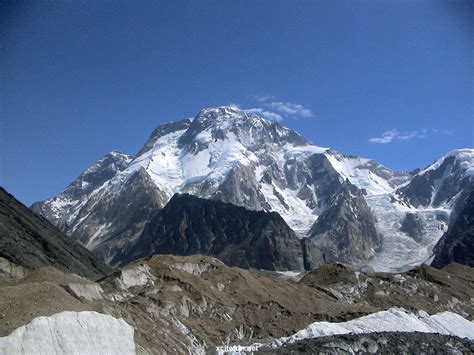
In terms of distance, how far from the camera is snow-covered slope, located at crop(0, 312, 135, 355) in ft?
164

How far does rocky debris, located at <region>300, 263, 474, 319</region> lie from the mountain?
5490 cm

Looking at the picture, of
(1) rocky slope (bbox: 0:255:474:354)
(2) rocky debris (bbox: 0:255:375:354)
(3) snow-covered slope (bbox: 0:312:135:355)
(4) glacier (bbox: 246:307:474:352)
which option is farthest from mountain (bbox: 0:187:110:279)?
(3) snow-covered slope (bbox: 0:312:135:355)

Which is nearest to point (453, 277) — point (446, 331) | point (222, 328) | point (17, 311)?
point (446, 331)

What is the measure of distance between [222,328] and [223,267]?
80.6ft

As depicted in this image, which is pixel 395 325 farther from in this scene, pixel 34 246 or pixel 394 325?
pixel 34 246

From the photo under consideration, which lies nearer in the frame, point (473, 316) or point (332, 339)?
point (332, 339)

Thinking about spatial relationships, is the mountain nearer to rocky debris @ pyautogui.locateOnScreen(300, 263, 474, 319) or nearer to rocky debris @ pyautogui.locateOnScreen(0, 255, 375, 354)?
rocky debris @ pyautogui.locateOnScreen(0, 255, 375, 354)

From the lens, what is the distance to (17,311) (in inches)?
2100

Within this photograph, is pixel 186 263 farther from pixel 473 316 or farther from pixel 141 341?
pixel 473 316

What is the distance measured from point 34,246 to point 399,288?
253ft

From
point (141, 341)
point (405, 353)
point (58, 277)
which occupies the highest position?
point (58, 277)

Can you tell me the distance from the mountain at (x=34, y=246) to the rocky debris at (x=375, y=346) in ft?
268

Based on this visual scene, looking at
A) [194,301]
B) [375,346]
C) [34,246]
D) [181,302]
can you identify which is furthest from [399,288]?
[34,246]

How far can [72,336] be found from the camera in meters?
53.2
